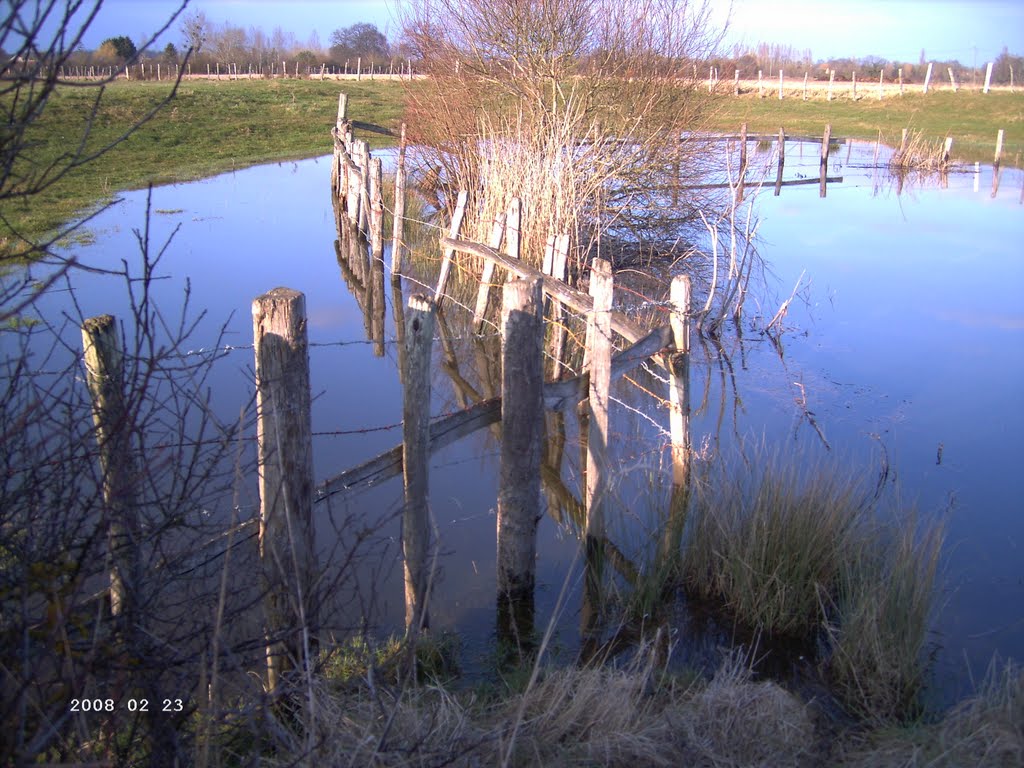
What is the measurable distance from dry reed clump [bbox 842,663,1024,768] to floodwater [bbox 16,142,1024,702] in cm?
75

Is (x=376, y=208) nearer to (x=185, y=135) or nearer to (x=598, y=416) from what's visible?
(x=598, y=416)

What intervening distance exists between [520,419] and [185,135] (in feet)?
80.0

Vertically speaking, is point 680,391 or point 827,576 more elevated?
point 680,391

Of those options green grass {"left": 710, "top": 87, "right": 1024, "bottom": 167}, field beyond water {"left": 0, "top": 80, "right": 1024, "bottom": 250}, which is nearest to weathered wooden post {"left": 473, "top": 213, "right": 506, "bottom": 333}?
field beyond water {"left": 0, "top": 80, "right": 1024, "bottom": 250}

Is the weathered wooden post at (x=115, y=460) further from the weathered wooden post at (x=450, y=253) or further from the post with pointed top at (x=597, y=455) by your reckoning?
the weathered wooden post at (x=450, y=253)

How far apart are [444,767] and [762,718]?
4.20 feet

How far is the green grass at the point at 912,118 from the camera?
29861 millimetres

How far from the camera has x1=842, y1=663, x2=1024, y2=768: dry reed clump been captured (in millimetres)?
2797

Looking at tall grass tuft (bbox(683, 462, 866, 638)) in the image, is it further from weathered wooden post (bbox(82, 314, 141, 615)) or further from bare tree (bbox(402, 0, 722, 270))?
bare tree (bbox(402, 0, 722, 270))

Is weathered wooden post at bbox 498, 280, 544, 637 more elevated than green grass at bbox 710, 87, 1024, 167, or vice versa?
green grass at bbox 710, 87, 1024, 167

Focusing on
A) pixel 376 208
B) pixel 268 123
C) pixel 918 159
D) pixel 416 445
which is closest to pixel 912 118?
pixel 918 159

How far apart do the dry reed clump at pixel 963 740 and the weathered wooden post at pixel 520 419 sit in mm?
1552

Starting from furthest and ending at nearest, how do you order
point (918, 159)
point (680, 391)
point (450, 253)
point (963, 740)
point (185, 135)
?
1. point (185, 135)
2. point (918, 159)
3. point (450, 253)
4. point (680, 391)
5. point (963, 740)

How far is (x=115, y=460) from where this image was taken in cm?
246
